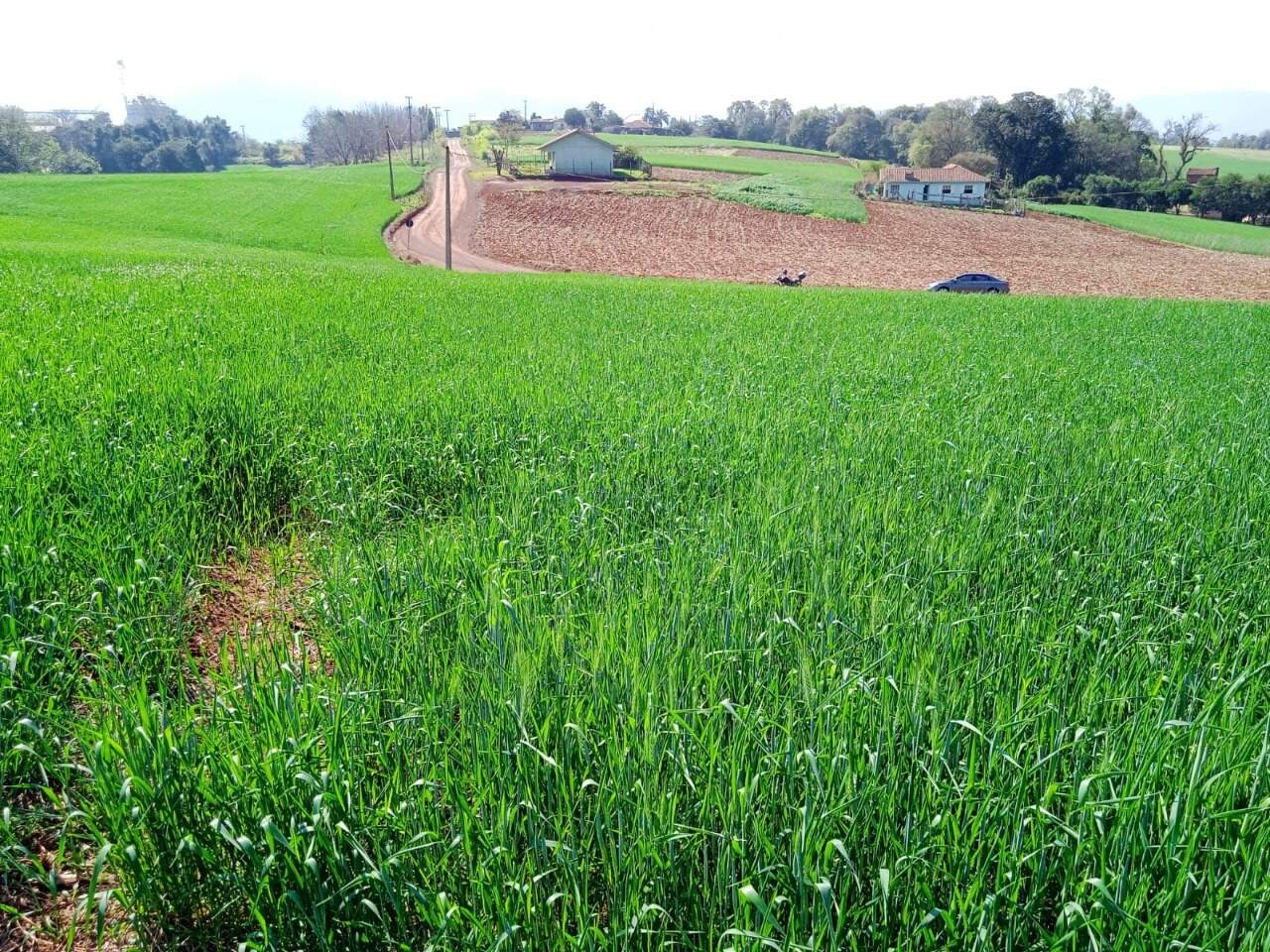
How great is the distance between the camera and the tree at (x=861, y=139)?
143m

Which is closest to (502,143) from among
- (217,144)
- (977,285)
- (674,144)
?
(674,144)

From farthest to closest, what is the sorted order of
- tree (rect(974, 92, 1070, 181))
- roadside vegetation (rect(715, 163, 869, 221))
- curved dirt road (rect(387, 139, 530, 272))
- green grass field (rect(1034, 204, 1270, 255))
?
tree (rect(974, 92, 1070, 181)) < roadside vegetation (rect(715, 163, 869, 221)) < green grass field (rect(1034, 204, 1270, 255)) < curved dirt road (rect(387, 139, 530, 272))

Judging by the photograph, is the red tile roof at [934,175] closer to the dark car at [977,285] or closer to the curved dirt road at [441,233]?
the curved dirt road at [441,233]

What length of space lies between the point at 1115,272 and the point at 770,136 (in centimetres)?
14218

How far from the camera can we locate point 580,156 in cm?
8581

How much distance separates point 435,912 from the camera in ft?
7.99

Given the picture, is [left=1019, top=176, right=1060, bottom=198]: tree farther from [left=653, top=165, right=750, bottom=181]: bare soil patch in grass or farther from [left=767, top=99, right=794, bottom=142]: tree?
[left=767, top=99, right=794, bottom=142]: tree

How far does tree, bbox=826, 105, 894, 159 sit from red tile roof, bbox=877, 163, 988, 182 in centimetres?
6162

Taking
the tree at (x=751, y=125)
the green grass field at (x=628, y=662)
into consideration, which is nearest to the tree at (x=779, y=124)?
the tree at (x=751, y=125)

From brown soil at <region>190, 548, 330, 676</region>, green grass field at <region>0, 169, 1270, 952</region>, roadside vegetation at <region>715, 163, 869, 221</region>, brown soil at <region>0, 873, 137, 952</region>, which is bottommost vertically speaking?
brown soil at <region>0, 873, 137, 952</region>

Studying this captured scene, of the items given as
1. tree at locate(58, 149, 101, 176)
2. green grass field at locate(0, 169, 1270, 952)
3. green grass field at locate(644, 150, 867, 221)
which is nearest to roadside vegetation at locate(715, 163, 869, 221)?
green grass field at locate(644, 150, 867, 221)

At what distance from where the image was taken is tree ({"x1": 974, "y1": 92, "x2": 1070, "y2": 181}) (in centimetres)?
8938

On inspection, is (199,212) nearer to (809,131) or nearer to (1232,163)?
(809,131)

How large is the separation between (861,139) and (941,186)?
72289mm
